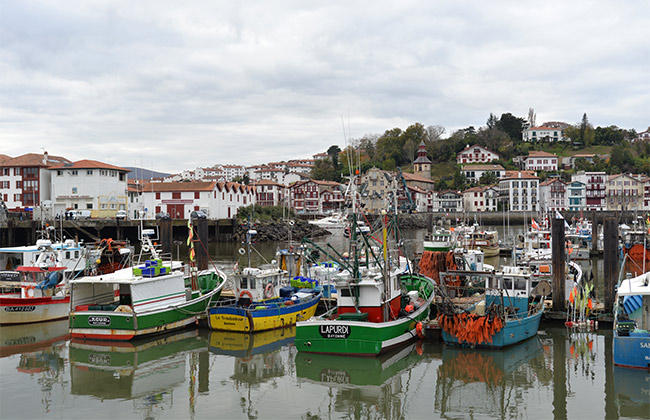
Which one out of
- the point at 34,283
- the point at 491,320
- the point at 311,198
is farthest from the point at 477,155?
the point at 34,283

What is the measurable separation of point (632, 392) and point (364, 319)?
6.79 m

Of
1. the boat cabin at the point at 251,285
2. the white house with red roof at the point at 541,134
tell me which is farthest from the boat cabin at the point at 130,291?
the white house with red roof at the point at 541,134

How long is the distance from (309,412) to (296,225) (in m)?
56.4

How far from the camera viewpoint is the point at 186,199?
63.6 meters

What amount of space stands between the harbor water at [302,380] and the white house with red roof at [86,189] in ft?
150

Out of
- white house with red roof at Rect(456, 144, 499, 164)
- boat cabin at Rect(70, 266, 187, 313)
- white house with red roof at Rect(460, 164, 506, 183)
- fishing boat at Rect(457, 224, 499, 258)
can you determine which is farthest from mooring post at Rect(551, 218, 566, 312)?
white house with red roof at Rect(456, 144, 499, 164)

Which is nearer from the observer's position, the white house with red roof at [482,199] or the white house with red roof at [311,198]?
the white house with red roof at [311,198]

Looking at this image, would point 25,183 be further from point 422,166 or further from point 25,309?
point 422,166

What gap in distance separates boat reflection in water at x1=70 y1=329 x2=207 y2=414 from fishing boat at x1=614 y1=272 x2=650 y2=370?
10594 millimetres

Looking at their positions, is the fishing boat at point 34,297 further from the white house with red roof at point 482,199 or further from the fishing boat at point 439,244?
the white house with red roof at point 482,199

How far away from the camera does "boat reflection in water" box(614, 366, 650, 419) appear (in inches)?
477

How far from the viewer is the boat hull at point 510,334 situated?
16.3 metres

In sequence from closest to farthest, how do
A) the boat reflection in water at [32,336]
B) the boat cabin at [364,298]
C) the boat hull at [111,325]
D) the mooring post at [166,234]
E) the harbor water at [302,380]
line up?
the harbor water at [302,380] → the boat cabin at [364,298] → the boat reflection in water at [32,336] → the boat hull at [111,325] → the mooring post at [166,234]

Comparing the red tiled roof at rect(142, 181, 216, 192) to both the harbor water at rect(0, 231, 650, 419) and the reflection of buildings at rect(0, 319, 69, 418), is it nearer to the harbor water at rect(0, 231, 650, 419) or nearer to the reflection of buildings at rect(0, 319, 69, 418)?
the reflection of buildings at rect(0, 319, 69, 418)
